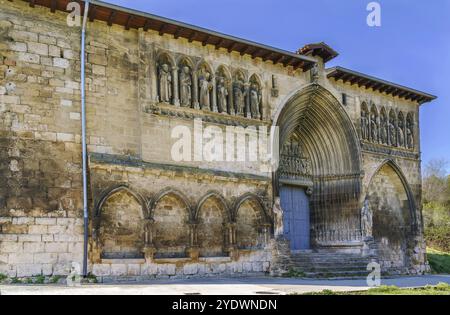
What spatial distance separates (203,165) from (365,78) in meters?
6.88

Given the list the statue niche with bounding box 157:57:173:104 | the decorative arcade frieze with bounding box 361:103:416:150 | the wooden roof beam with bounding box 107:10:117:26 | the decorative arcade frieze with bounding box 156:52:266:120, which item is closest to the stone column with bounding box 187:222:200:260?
the decorative arcade frieze with bounding box 156:52:266:120

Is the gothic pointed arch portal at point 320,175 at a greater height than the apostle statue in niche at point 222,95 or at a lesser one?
lesser

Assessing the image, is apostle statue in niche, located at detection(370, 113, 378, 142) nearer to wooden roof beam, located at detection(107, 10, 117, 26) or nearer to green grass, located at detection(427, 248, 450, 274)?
green grass, located at detection(427, 248, 450, 274)

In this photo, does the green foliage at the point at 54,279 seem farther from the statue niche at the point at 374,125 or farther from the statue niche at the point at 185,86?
the statue niche at the point at 374,125

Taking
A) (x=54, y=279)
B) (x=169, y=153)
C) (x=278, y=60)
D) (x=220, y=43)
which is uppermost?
(x=220, y=43)

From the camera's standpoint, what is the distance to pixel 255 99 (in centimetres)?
1554

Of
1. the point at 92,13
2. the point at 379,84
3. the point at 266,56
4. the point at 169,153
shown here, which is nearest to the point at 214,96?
the point at 169,153

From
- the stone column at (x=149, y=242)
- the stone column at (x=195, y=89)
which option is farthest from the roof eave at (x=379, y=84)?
the stone column at (x=149, y=242)

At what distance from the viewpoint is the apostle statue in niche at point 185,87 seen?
A: 45.9 ft

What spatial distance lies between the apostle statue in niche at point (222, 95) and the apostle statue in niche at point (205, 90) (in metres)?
0.29

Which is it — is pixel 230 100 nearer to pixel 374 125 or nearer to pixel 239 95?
pixel 239 95

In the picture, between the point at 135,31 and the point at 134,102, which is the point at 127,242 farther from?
the point at 135,31

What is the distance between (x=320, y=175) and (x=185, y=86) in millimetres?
6459
